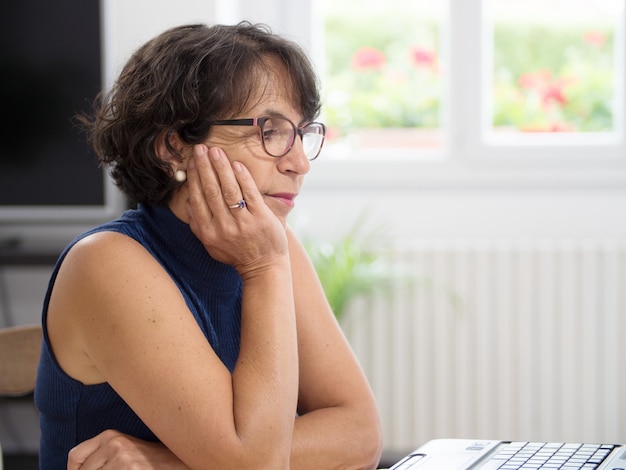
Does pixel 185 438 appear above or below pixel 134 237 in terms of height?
below

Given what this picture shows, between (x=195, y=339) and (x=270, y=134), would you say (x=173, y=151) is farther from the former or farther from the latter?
(x=195, y=339)

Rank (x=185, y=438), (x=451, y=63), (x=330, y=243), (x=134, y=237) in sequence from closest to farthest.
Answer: (x=185, y=438) < (x=134, y=237) < (x=330, y=243) < (x=451, y=63)

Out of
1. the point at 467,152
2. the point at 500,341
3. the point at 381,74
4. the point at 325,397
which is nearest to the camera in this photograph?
the point at 325,397

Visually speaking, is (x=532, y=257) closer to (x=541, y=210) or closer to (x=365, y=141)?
(x=541, y=210)

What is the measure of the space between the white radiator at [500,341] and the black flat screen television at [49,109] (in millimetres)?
1028

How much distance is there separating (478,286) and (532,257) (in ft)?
0.69

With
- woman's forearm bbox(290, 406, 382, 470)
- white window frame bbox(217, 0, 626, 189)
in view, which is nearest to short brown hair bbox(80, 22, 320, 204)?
woman's forearm bbox(290, 406, 382, 470)

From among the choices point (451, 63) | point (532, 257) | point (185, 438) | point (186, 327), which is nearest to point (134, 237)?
point (186, 327)

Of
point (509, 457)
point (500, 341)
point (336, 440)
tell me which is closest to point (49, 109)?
point (500, 341)

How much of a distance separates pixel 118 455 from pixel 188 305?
0.79ft

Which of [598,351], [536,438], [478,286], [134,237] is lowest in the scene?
[536,438]

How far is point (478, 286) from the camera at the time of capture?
330 cm

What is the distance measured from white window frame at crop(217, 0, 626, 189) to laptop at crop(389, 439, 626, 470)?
2372mm

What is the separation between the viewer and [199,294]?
4.55 ft
